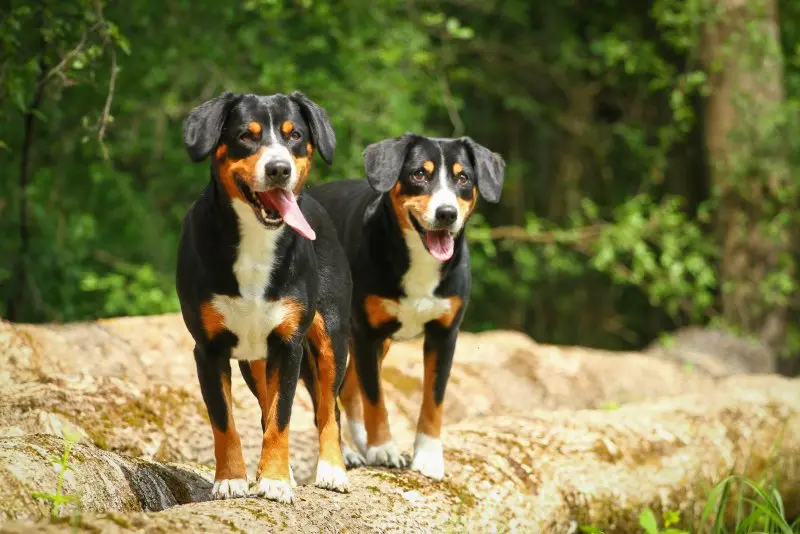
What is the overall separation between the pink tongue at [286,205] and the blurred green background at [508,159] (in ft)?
10.1

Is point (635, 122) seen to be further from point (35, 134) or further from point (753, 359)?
point (35, 134)

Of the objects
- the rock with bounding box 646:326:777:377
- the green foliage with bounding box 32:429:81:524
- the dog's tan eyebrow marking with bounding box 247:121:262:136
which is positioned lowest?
the rock with bounding box 646:326:777:377

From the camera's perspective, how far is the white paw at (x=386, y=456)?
17.1 ft

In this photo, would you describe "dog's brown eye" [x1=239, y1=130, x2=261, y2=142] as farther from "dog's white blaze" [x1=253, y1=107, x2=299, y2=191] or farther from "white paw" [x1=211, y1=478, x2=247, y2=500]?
"white paw" [x1=211, y1=478, x2=247, y2=500]

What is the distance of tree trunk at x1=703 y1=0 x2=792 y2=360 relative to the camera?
11000mm

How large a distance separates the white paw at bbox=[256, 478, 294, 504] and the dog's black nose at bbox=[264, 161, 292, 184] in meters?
1.10

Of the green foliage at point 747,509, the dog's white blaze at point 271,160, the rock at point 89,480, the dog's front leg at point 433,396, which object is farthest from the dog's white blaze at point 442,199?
the green foliage at point 747,509

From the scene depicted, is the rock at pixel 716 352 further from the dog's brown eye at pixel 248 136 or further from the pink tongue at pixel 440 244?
the dog's brown eye at pixel 248 136

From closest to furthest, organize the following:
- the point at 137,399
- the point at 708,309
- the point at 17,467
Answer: the point at 17,467
the point at 137,399
the point at 708,309

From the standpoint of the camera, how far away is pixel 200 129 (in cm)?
417

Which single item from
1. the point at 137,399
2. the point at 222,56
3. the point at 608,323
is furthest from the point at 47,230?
the point at 608,323

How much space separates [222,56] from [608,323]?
651 centimetres

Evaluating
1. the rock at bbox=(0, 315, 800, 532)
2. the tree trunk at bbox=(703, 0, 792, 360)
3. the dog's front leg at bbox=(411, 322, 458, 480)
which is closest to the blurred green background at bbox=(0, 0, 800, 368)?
the tree trunk at bbox=(703, 0, 792, 360)

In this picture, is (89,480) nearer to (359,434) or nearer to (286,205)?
(286,205)
